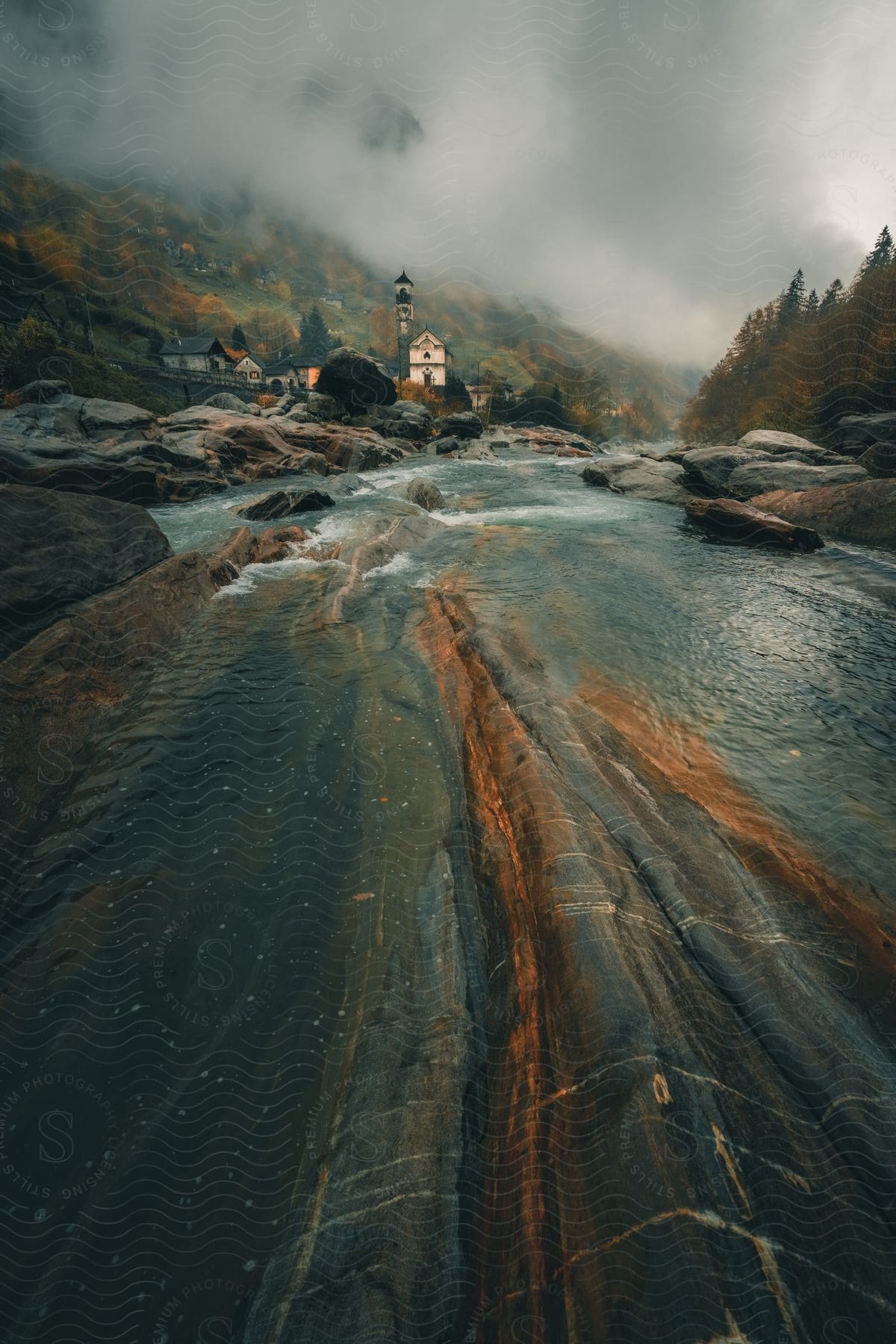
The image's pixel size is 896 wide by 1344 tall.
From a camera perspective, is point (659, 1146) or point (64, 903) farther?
point (64, 903)

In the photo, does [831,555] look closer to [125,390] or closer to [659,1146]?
[659,1146]

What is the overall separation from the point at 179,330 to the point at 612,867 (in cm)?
9684

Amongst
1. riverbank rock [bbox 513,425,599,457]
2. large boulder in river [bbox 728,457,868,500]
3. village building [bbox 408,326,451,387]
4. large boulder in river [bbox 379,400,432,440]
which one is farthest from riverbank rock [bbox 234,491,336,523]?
village building [bbox 408,326,451,387]

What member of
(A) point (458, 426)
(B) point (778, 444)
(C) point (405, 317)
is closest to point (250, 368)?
(C) point (405, 317)

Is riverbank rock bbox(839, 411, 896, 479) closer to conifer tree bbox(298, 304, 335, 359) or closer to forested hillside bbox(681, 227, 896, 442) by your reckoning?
forested hillside bbox(681, 227, 896, 442)

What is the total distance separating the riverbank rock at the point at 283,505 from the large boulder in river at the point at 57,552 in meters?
7.83

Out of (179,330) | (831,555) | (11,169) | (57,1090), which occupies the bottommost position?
(57,1090)

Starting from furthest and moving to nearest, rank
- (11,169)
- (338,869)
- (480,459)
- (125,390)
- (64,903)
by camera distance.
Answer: (125,390) → (480,459) → (11,169) → (338,869) → (64,903)

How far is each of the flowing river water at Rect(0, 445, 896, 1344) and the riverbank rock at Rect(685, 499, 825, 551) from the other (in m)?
9.78

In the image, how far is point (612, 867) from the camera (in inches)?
165

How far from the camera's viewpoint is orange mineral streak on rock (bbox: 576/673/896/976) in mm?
4152

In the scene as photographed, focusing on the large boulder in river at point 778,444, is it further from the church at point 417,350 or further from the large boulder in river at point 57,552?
the church at point 417,350

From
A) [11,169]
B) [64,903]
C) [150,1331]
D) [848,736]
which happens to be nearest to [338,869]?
[64,903]

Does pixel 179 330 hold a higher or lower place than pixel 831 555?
higher
